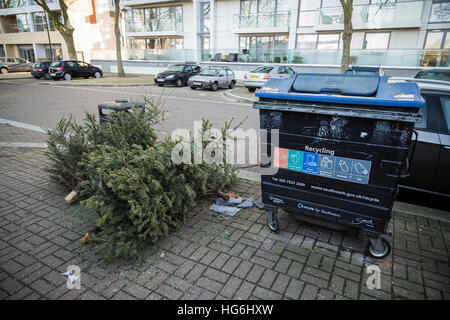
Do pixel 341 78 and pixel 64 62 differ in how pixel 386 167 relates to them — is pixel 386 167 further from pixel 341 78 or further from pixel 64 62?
pixel 64 62

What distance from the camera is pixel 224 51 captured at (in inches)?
Result: 1081

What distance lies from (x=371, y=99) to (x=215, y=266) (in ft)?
6.80

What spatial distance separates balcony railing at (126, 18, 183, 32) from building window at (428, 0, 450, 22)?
2097 cm

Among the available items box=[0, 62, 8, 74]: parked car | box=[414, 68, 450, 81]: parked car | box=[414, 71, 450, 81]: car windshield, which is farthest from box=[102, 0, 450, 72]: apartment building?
box=[0, 62, 8, 74]: parked car

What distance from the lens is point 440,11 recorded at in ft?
65.4

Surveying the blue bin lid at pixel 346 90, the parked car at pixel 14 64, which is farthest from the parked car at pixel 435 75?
the parked car at pixel 14 64

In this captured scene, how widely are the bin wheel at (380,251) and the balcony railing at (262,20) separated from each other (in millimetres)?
24788

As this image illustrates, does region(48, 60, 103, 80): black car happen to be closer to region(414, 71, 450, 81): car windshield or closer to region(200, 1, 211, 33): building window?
region(200, 1, 211, 33): building window

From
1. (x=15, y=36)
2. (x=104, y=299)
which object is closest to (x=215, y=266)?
(x=104, y=299)

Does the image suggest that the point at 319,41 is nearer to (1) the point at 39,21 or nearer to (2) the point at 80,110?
(2) the point at 80,110

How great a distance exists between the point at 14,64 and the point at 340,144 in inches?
1512

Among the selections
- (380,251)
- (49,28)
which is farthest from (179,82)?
(49,28)

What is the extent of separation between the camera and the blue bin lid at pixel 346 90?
255 cm

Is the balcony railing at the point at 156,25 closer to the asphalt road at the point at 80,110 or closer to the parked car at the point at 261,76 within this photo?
the parked car at the point at 261,76
